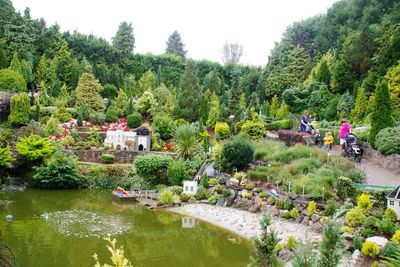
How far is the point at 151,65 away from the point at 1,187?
1260 inches

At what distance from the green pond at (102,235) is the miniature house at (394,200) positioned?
552 cm

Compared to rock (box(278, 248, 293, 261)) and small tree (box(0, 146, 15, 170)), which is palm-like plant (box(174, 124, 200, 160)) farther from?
rock (box(278, 248, 293, 261))

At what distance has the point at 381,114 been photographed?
22938 millimetres

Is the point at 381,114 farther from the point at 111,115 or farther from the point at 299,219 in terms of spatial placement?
the point at 111,115

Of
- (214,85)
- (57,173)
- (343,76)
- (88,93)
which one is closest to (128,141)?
(57,173)

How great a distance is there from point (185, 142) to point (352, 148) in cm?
1033

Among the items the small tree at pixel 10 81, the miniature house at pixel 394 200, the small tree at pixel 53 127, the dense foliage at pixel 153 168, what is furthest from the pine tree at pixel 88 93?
the miniature house at pixel 394 200

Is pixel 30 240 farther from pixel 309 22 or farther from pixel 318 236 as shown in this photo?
pixel 309 22

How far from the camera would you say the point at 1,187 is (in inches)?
989

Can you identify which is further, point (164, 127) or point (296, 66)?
point (296, 66)

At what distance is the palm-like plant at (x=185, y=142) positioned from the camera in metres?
27.7

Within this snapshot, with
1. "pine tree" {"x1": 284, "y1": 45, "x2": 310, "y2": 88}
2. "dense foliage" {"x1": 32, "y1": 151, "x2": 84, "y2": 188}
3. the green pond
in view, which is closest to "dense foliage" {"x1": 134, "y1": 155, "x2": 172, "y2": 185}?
the green pond

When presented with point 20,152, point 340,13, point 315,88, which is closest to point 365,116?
point 315,88

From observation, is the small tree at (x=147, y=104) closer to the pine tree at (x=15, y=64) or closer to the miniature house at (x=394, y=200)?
the pine tree at (x=15, y=64)
